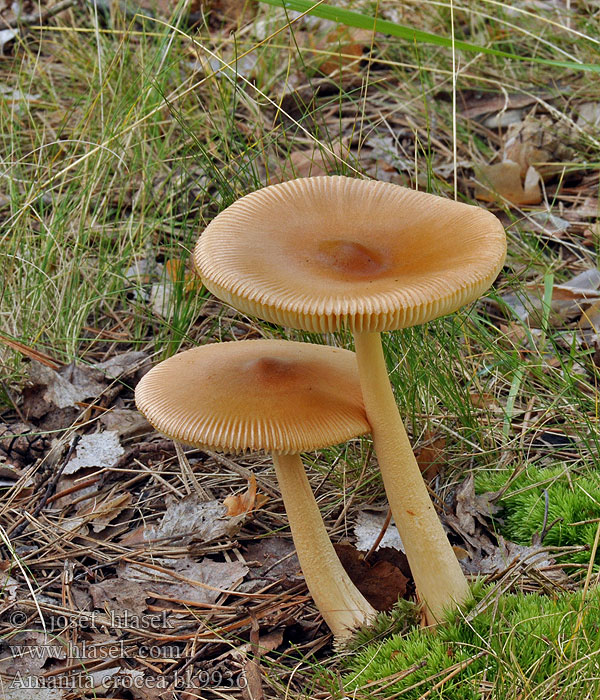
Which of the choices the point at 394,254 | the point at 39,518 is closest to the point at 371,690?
the point at 394,254

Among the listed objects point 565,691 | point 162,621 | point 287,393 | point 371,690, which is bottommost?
point 162,621

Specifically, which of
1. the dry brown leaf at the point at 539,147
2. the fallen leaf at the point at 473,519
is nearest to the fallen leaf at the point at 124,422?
the fallen leaf at the point at 473,519

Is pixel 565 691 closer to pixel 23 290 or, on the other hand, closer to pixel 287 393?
pixel 287 393

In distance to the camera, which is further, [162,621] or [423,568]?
[162,621]

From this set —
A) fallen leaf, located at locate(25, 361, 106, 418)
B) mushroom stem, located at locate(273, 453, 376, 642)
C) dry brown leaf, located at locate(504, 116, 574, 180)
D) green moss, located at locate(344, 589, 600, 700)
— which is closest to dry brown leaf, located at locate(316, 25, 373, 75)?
dry brown leaf, located at locate(504, 116, 574, 180)

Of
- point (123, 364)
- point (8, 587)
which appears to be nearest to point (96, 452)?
point (123, 364)

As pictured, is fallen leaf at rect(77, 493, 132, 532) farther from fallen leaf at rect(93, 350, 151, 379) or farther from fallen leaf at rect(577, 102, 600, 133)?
fallen leaf at rect(577, 102, 600, 133)
